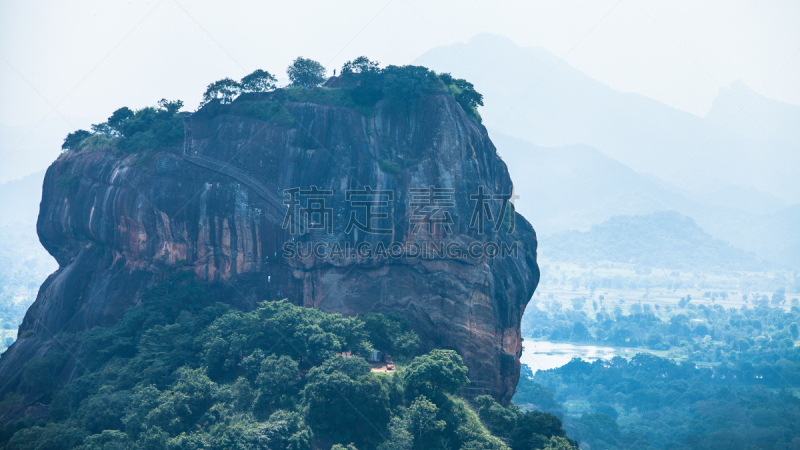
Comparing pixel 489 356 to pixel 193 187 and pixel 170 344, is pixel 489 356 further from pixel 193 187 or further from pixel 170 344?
pixel 193 187

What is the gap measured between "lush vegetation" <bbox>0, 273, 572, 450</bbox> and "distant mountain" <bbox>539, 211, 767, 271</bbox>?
148020 millimetres

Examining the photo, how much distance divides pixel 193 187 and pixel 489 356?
15.3 metres

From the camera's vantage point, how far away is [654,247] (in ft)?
535

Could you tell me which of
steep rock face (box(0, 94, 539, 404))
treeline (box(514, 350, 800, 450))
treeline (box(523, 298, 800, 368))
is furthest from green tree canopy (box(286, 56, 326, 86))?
treeline (box(523, 298, 800, 368))

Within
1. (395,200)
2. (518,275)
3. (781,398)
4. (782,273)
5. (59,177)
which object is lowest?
(781,398)

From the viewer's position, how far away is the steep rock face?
2844 centimetres

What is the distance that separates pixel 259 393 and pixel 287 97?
15084 millimetres

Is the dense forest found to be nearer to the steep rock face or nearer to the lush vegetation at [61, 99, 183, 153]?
the steep rock face

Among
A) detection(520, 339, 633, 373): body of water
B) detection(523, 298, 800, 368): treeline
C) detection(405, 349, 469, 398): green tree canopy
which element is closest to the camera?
detection(405, 349, 469, 398): green tree canopy

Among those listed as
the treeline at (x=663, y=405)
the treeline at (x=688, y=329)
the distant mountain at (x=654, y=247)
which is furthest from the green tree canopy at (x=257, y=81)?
the distant mountain at (x=654, y=247)

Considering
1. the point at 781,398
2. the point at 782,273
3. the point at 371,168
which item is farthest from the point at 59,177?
the point at 782,273

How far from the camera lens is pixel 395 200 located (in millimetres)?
29266

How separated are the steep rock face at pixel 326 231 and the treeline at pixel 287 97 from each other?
627 mm

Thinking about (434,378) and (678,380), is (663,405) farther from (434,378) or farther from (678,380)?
(434,378)
